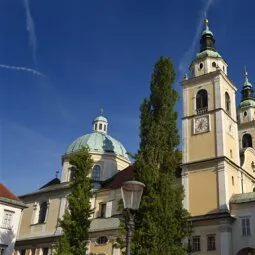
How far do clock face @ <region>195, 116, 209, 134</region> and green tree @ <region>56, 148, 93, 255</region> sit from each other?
11816mm

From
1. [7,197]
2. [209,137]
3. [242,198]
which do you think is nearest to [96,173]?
[7,197]

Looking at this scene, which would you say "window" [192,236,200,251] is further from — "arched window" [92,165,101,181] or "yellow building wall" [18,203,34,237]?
"yellow building wall" [18,203,34,237]

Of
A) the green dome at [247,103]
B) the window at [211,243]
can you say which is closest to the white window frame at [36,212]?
the window at [211,243]

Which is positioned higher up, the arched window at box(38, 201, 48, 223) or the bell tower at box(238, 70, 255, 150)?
the bell tower at box(238, 70, 255, 150)

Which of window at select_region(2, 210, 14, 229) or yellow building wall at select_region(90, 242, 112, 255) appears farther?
window at select_region(2, 210, 14, 229)

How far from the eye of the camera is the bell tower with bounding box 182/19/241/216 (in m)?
34.6

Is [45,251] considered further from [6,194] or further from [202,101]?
[202,101]

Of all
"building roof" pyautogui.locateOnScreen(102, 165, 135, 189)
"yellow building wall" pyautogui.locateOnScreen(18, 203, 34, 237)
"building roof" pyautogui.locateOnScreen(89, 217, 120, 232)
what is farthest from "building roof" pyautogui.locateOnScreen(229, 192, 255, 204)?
"yellow building wall" pyautogui.locateOnScreen(18, 203, 34, 237)

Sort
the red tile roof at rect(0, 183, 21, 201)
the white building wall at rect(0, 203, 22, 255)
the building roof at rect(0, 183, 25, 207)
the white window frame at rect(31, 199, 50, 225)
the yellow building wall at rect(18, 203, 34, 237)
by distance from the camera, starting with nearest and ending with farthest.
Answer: the white building wall at rect(0, 203, 22, 255)
the building roof at rect(0, 183, 25, 207)
the red tile roof at rect(0, 183, 21, 201)
the white window frame at rect(31, 199, 50, 225)
the yellow building wall at rect(18, 203, 34, 237)

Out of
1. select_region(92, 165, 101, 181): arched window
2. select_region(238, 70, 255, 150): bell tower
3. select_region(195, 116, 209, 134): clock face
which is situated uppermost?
select_region(238, 70, 255, 150): bell tower

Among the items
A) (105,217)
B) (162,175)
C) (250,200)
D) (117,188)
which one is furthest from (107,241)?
(162,175)

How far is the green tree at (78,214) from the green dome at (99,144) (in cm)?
1935

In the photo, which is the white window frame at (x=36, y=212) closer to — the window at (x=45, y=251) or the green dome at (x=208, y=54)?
the window at (x=45, y=251)

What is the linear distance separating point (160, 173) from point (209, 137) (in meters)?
13.7
